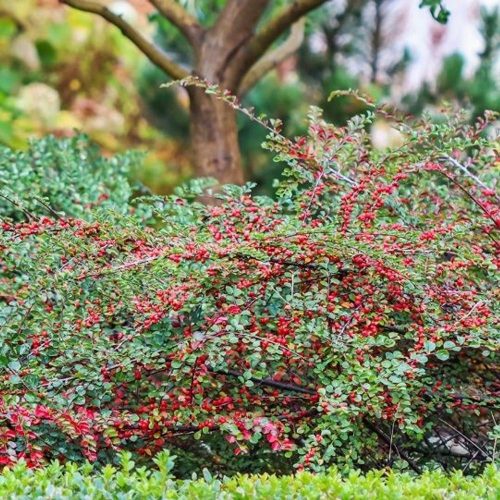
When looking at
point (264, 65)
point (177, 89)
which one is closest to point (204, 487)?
point (264, 65)

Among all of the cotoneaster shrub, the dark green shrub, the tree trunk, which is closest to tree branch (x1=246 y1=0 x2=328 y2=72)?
the tree trunk

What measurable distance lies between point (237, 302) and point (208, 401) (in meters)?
0.31

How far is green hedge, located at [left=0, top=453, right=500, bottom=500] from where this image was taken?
2254 mm

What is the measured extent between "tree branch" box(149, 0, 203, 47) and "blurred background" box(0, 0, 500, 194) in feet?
4.63

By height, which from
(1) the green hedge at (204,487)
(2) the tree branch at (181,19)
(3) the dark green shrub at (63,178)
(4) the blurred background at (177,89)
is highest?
(4) the blurred background at (177,89)

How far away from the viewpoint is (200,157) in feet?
18.4

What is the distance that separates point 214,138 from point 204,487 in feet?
11.4

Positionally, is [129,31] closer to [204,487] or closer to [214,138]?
[214,138]

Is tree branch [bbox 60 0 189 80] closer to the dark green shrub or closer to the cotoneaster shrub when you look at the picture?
the dark green shrub

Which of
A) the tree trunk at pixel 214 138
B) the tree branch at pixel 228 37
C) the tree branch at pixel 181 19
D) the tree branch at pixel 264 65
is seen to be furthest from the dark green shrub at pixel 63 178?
the tree branch at pixel 264 65

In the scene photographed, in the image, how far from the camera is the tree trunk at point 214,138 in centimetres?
552

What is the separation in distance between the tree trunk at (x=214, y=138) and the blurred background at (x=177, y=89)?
1772mm

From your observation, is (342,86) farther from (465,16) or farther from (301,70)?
(465,16)

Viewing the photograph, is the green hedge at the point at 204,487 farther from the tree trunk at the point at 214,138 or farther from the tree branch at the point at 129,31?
the tree branch at the point at 129,31
